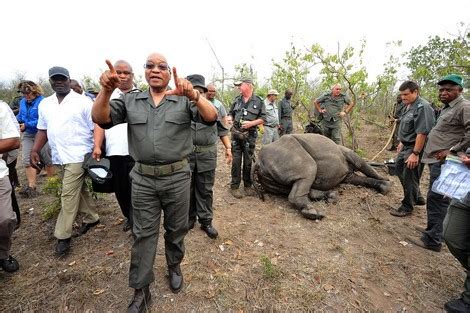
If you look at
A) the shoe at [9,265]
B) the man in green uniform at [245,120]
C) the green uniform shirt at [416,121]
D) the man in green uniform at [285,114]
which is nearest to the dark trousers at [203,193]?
the man in green uniform at [245,120]

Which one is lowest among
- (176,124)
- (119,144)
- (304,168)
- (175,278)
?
(175,278)

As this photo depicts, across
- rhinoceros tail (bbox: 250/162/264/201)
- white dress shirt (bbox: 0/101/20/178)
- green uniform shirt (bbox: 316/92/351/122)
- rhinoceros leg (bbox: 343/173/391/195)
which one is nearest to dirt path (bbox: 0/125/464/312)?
rhinoceros tail (bbox: 250/162/264/201)

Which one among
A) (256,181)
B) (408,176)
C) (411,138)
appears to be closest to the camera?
(411,138)

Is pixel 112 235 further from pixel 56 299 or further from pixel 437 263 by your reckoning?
pixel 437 263

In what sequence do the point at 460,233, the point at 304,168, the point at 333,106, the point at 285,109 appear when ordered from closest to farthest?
the point at 460,233 < the point at 304,168 < the point at 333,106 < the point at 285,109

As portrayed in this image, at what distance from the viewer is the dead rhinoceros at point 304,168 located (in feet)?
14.6

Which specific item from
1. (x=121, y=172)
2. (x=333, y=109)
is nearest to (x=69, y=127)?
(x=121, y=172)

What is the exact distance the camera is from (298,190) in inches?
170

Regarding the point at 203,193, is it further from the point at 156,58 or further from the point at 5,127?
the point at 5,127

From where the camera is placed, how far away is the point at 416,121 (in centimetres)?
379

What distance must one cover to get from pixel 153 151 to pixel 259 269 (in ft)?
5.57

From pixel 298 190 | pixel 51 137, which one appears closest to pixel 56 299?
pixel 51 137

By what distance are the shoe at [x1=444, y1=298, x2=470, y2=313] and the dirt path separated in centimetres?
10

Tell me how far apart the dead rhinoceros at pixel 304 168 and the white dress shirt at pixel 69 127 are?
2.74 meters
